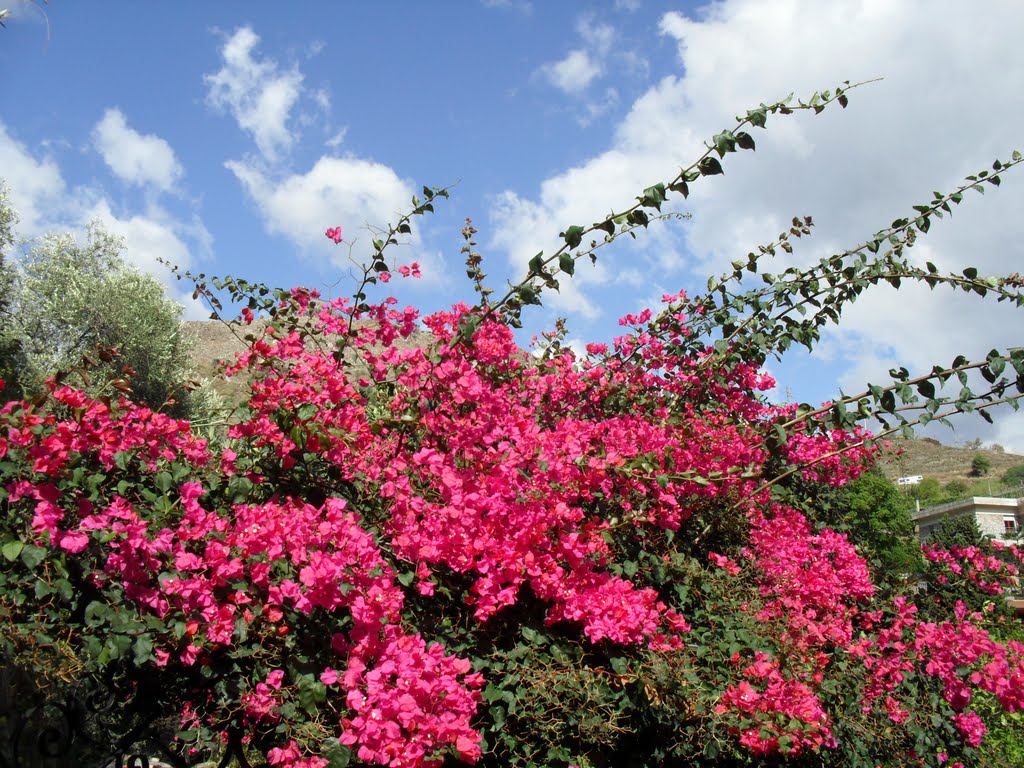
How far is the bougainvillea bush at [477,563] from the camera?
2.19 meters

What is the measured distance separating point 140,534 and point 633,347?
3.21 m

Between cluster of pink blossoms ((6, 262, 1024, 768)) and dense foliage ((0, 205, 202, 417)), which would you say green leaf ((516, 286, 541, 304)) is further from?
dense foliage ((0, 205, 202, 417))

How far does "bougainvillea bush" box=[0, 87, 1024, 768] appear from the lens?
7.18 ft

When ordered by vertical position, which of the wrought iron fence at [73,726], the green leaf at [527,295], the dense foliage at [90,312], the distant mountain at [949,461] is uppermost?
the distant mountain at [949,461]

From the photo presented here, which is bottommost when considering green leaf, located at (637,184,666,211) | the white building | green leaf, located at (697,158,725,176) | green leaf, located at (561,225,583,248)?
green leaf, located at (561,225,583,248)

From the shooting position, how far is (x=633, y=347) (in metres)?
4.73

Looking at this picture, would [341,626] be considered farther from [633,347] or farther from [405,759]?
[633,347]

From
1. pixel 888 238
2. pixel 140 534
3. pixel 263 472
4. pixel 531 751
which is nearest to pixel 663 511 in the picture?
pixel 531 751

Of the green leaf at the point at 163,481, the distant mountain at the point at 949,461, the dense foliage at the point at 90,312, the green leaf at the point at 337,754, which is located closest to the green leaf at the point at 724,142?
the green leaf at the point at 163,481

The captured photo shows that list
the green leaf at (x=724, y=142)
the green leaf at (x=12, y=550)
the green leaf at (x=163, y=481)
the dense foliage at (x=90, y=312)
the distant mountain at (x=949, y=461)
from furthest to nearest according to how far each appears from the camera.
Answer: the distant mountain at (x=949, y=461) → the dense foliage at (x=90, y=312) → the green leaf at (x=724, y=142) → the green leaf at (x=163, y=481) → the green leaf at (x=12, y=550)

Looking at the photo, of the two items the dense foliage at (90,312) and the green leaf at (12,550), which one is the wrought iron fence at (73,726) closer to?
the green leaf at (12,550)

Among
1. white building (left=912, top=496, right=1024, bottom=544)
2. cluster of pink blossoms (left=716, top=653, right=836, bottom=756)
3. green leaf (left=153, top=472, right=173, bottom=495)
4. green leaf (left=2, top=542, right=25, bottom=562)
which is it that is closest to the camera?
green leaf (left=2, top=542, right=25, bottom=562)

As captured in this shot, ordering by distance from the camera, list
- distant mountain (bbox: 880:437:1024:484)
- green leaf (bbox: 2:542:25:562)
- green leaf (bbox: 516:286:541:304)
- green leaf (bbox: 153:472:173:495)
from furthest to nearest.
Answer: distant mountain (bbox: 880:437:1024:484)
green leaf (bbox: 516:286:541:304)
green leaf (bbox: 153:472:173:495)
green leaf (bbox: 2:542:25:562)

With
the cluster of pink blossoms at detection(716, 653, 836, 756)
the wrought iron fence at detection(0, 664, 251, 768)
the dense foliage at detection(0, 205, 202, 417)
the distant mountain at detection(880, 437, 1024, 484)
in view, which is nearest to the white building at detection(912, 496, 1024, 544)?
the dense foliage at detection(0, 205, 202, 417)
